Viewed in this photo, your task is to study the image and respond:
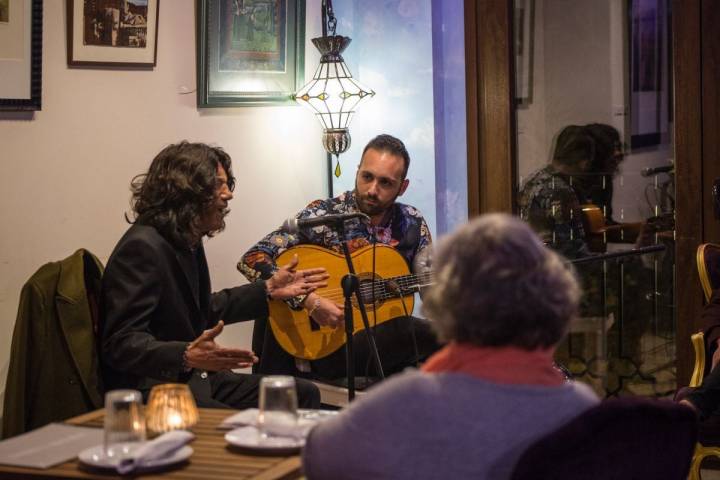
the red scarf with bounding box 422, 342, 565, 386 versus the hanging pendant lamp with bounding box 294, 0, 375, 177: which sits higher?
the hanging pendant lamp with bounding box 294, 0, 375, 177

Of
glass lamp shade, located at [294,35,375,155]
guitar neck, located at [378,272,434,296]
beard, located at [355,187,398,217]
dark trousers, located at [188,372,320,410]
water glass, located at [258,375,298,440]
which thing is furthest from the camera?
glass lamp shade, located at [294,35,375,155]

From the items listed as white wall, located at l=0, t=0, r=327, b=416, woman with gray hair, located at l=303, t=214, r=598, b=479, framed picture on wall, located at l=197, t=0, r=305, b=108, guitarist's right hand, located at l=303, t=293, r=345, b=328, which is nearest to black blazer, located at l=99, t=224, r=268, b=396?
guitarist's right hand, located at l=303, t=293, r=345, b=328

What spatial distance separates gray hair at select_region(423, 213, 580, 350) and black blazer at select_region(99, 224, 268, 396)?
5.15ft

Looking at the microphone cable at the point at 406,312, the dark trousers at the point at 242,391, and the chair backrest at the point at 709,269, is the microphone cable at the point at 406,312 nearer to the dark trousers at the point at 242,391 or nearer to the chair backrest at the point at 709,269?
the dark trousers at the point at 242,391

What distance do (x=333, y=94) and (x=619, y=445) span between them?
10.7 ft

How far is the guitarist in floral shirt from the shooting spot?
162 inches

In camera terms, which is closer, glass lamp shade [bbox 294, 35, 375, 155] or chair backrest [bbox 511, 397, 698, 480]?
chair backrest [bbox 511, 397, 698, 480]

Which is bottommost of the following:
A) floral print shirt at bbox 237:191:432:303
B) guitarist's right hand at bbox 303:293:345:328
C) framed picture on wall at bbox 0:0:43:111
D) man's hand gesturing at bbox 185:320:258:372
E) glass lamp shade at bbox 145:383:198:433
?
glass lamp shade at bbox 145:383:198:433

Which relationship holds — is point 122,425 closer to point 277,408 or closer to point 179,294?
point 277,408

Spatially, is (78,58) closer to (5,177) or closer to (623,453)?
(5,177)

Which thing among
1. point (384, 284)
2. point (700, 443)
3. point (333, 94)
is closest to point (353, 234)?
point (384, 284)

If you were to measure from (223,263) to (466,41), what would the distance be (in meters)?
1.56

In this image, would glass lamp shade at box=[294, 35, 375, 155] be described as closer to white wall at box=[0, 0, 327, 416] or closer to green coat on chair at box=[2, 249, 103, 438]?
white wall at box=[0, 0, 327, 416]

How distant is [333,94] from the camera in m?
4.78
